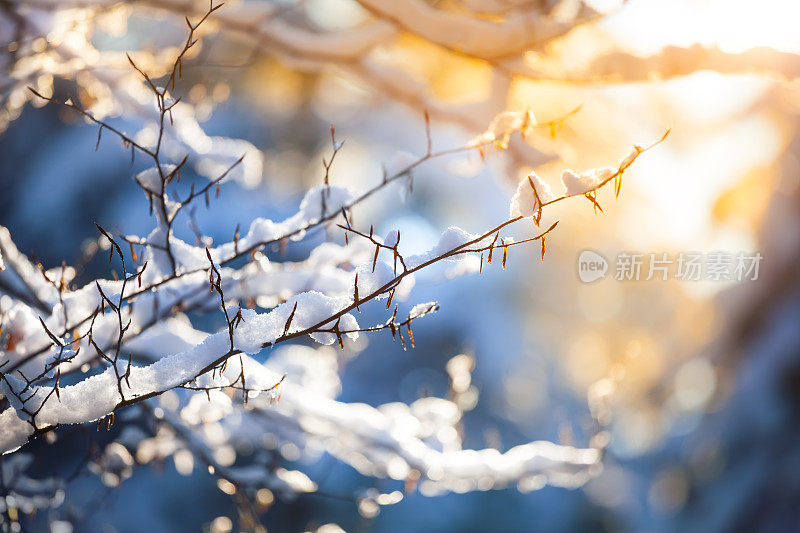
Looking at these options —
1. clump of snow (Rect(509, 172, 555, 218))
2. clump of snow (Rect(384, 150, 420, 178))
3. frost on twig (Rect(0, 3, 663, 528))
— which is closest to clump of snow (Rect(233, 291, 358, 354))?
frost on twig (Rect(0, 3, 663, 528))

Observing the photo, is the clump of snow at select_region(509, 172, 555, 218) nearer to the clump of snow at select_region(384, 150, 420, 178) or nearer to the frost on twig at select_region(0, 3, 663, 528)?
the frost on twig at select_region(0, 3, 663, 528)

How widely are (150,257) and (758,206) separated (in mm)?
5190

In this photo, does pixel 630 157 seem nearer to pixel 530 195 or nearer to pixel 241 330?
pixel 530 195

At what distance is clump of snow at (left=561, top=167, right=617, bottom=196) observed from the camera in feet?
2.81

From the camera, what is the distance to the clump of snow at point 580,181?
857mm

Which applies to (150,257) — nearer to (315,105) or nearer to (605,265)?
(605,265)

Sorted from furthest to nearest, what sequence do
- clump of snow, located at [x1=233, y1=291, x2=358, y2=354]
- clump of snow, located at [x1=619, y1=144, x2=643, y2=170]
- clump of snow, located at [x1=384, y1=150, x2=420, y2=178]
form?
clump of snow, located at [x1=384, y1=150, x2=420, y2=178] < clump of snow, located at [x1=233, y1=291, x2=358, y2=354] < clump of snow, located at [x1=619, y1=144, x2=643, y2=170]

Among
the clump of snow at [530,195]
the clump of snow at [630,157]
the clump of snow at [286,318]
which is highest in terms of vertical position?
the clump of snow at [630,157]

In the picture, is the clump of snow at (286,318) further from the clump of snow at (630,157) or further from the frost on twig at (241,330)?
the clump of snow at (630,157)

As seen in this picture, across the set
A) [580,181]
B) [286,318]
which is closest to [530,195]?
[580,181]

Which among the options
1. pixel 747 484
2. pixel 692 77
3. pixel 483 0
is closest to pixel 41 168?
pixel 483 0

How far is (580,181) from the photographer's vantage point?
0.87 metres

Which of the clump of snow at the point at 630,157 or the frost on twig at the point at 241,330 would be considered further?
the frost on twig at the point at 241,330

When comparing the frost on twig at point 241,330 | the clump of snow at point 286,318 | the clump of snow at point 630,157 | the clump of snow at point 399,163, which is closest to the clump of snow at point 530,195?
the frost on twig at point 241,330
